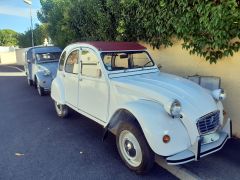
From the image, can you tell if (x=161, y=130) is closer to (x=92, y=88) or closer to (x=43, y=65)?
(x=92, y=88)

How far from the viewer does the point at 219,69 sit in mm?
5285

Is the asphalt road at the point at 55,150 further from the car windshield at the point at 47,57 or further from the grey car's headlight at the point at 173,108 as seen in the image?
the car windshield at the point at 47,57

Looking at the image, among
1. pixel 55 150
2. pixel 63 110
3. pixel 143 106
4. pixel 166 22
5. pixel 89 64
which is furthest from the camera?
pixel 63 110

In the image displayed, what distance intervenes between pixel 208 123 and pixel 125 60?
218 cm

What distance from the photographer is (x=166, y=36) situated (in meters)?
6.16

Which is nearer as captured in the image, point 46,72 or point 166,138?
point 166,138

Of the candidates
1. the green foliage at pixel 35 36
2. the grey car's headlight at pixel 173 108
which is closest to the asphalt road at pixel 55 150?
the grey car's headlight at pixel 173 108

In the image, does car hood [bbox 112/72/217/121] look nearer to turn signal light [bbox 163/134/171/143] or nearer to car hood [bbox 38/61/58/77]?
turn signal light [bbox 163/134/171/143]

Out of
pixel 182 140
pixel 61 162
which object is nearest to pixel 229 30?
pixel 182 140

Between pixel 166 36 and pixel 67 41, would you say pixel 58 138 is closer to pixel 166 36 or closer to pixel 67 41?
pixel 166 36

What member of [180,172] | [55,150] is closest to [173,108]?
[180,172]

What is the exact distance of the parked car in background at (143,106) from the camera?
3.54 metres

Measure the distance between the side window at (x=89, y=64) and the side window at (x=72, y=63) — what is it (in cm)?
27

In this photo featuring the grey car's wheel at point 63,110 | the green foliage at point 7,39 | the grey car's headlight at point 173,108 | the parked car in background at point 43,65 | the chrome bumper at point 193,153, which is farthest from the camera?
the green foliage at point 7,39
